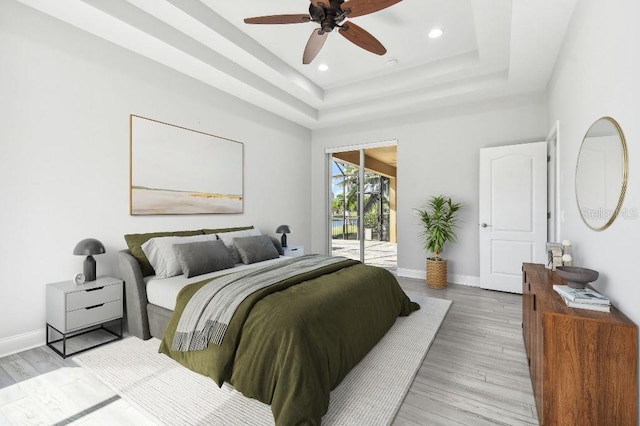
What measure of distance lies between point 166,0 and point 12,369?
317 centimetres

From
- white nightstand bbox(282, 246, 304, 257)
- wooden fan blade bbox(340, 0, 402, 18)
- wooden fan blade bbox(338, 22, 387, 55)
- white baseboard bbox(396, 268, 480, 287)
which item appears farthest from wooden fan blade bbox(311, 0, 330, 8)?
white baseboard bbox(396, 268, 480, 287)

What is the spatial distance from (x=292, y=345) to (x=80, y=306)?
2028 mm

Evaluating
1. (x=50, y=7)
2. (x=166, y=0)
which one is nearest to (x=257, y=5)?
(x=166, y=0)

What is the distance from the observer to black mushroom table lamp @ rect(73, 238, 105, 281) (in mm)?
2594

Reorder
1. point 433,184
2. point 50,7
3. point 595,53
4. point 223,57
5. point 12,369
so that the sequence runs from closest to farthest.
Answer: point 595,53, point 12,369, point 50,7, point 223,57, point 433,184

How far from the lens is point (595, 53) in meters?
1.96

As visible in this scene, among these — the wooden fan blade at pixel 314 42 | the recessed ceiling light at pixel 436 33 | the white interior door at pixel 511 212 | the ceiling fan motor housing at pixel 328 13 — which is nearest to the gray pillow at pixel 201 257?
the wooden fan blade at pixel 314 42

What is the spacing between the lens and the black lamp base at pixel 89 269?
2689 mm

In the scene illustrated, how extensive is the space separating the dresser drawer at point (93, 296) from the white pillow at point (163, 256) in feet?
1.13

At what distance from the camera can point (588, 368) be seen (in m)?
1.38

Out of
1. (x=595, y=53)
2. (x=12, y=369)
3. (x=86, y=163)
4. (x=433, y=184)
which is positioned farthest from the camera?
(x=433, y=184)

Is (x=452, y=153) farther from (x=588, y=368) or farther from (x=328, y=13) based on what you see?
(x=588, y=368)

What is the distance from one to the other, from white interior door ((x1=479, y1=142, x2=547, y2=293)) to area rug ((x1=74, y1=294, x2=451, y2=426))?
7.51ft

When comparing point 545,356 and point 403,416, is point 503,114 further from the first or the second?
point 403,416
